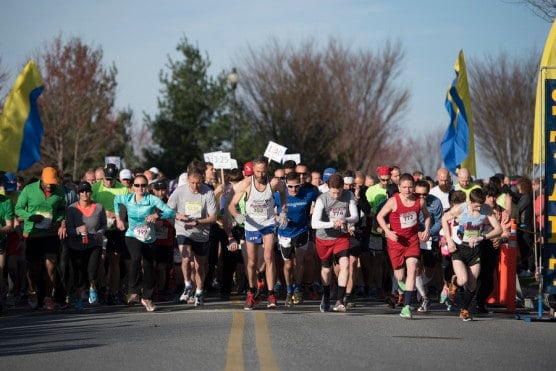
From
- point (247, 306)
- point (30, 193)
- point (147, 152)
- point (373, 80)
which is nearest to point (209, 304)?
point (247, 306)

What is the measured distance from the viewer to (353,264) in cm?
1856

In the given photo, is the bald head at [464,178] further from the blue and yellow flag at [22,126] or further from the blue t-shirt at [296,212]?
the blue and yellow flag at [22,126]

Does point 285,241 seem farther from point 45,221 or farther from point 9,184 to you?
point 9,184

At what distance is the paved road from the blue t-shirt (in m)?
1.83

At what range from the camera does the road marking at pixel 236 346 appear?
10.8 meters

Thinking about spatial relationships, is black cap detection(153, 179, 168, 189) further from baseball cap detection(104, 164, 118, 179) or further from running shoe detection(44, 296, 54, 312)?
running shoe detection(44, 296, 54, 312)

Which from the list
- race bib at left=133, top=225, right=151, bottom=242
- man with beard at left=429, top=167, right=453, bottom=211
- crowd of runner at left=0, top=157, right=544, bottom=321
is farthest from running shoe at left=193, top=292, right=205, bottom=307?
man with beard at left=429, top=167, right=453, bottom=211

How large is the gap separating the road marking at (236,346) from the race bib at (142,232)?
2.66 m

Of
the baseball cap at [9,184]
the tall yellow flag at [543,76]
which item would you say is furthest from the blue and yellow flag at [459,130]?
the baseball cap at [9,184]

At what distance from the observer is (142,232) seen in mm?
18031

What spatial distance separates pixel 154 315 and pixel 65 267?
221 centimetres

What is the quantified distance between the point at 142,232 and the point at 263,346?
6.10 meters

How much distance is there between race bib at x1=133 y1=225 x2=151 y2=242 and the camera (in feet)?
59.2

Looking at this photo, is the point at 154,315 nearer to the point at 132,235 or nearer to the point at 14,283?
the point at 132,235
